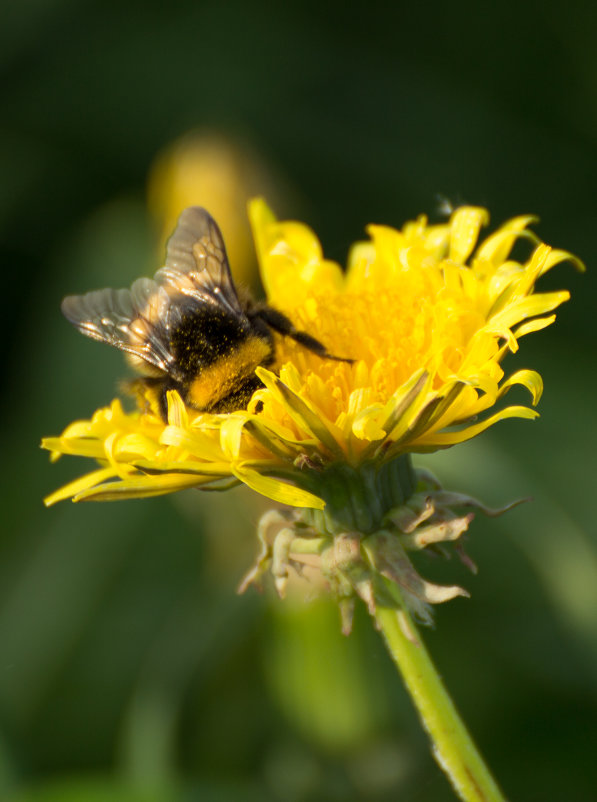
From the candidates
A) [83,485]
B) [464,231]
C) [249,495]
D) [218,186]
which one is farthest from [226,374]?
[218,186]

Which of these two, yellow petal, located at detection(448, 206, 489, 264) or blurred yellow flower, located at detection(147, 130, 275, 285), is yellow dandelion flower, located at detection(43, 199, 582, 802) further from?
blurred yellow flower, located at detection(147, 130, 275, 285)

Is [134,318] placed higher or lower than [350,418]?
higher

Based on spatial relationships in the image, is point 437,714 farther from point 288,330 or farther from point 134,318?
point 134,318

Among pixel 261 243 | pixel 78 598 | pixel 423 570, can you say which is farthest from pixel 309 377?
pixel 78 598

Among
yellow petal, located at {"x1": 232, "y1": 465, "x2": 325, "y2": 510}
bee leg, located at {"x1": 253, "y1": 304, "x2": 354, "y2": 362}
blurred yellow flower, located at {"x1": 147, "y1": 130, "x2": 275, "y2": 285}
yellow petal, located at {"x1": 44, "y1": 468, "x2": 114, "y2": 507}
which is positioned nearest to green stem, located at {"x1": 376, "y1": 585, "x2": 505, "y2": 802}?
yellow petal, located at {"x1": 232, "y1": 465, "x2": 325, "y2": 510}

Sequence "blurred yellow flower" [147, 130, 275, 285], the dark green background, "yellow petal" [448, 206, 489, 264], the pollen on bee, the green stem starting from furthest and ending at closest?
1. "blurred yellow flower" [147, 130, 275, 285]
2. the dark green background
3. "yellow petal" [448, 206, 489, 264]
4. the pollen on bee
5. the green stem

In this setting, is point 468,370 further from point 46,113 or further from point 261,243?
point 46,113

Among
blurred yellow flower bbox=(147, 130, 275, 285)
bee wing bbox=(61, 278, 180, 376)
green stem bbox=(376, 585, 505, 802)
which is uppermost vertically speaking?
blurred yellow flower bbox=(147, 130, 275, 285)
